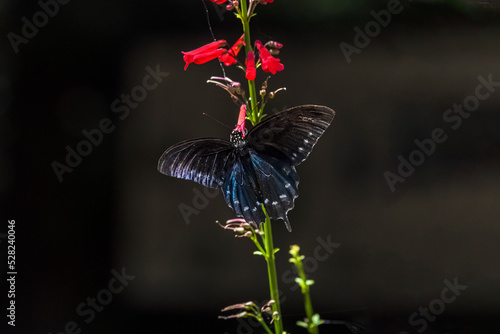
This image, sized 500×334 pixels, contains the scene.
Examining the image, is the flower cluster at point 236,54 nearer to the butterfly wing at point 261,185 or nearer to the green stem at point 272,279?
the butterfly wing at point 261,185

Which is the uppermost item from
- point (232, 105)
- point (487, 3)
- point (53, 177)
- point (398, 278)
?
point (53, 177)

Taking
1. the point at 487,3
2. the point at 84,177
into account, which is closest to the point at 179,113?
the point at 84,177

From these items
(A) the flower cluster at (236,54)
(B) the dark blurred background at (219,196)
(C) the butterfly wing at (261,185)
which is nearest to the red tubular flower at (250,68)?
(A) the flower cluster at (236,54)

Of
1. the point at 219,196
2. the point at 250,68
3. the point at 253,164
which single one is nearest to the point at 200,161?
the point at 253,164

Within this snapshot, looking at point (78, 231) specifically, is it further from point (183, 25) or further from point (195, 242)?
point (183, 25)

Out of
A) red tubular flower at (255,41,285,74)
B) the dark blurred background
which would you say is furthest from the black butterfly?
the dark blurred background

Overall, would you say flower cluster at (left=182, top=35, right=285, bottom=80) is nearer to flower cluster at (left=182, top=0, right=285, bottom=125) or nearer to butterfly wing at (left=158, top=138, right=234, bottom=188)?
flower cluster at (left=182, top=0, right=285, bottom=125)

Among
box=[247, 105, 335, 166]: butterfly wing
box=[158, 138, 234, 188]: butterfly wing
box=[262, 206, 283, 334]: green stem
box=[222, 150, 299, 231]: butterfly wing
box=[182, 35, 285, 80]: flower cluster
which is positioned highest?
box=[182, 35, 285, 80]: flower cluster
